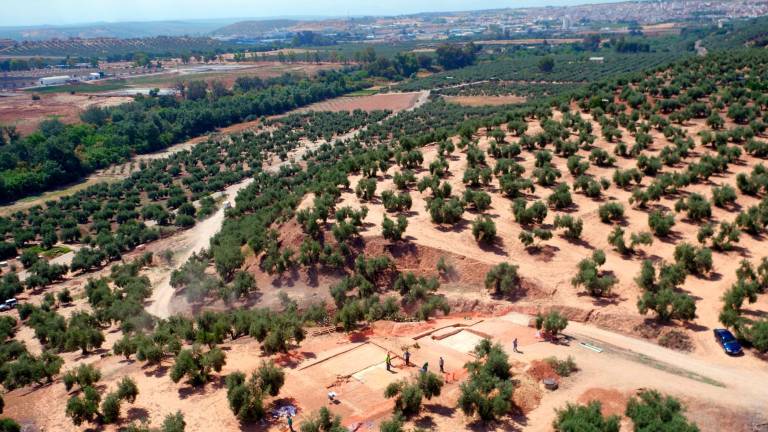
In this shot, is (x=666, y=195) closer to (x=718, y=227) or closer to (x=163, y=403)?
(x=718, y=227)

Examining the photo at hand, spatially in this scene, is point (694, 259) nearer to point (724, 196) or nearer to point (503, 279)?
point (724, 196)

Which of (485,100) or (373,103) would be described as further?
(373,103)

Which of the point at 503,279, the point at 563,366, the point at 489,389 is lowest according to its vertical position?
the point at 563,366

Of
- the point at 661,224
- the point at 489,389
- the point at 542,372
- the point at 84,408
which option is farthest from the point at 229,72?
the point at 489,389

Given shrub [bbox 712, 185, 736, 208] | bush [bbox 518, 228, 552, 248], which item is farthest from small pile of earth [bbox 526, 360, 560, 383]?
shrub [bbox 712, 185, 736, 208]

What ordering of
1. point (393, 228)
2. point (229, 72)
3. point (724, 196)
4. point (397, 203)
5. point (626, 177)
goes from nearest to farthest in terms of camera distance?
point (393, 228)
point (724, 196)
point (397, 203)
point (626, 177)
point (229, 72)
